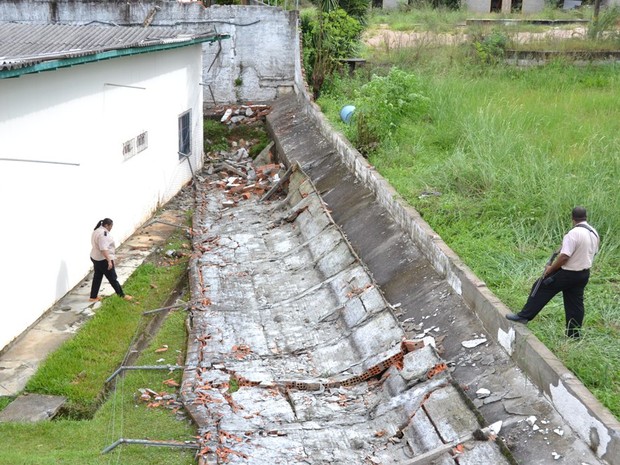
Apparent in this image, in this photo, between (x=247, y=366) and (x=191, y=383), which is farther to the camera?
(x=247, y=366)

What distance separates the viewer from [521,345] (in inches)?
277

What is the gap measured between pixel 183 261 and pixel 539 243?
6.13 metres

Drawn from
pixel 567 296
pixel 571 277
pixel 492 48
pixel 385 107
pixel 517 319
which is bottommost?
pixel 517 319

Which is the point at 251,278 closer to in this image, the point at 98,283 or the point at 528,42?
the point at 98,283

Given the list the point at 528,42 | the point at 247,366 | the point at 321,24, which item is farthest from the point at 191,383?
the point at 528,42

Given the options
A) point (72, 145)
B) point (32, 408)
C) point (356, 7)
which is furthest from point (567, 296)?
point (356, 7)

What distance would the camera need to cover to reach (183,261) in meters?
13.1

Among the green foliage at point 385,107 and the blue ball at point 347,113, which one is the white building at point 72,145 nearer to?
the blue ball at point 347,113

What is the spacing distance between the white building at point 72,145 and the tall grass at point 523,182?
4.41m

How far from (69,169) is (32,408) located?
13.6 feet

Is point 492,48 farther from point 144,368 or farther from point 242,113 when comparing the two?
point 144,368

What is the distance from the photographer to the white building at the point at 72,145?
9297 millimetres

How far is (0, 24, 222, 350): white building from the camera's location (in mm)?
9297

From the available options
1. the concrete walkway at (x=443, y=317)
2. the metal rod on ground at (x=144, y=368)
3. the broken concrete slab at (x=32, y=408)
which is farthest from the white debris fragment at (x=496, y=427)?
the broken concrete slab at (x=32, y=408)
